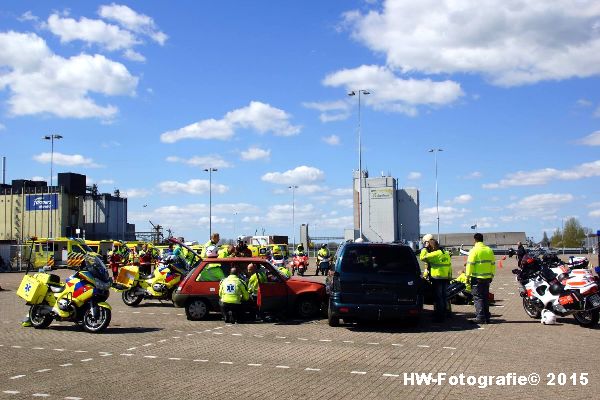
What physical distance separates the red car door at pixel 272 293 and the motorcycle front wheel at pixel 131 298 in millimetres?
5193

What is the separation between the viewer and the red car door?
44.8 feet

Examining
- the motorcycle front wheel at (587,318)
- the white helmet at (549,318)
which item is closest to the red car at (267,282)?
the white helmet at (549,318)

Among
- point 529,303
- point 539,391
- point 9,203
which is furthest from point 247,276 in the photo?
point 9,203

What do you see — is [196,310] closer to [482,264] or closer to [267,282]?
[267,282]

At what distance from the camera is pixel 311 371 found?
8.37 meters

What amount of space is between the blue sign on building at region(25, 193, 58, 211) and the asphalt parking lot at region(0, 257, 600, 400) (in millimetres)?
63998

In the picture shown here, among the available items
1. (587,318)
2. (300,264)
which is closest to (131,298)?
(587,318)

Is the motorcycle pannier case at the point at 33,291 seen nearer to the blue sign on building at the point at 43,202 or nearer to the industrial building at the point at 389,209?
the blue sign on building at the point at 43,202

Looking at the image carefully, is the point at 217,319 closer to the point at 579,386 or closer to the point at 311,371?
the point at 311,371

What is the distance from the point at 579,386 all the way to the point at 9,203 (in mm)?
80637

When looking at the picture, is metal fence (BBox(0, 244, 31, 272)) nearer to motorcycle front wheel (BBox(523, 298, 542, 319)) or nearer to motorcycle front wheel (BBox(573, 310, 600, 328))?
motorcycle front wheel (BBox(523, 298, 542, 319))

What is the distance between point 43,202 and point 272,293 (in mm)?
67711

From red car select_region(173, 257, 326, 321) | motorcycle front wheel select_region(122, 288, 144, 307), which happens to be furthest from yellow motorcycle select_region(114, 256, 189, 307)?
red car select_region(173, 257, 326, 321)

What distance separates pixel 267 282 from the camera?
14.0 metres
